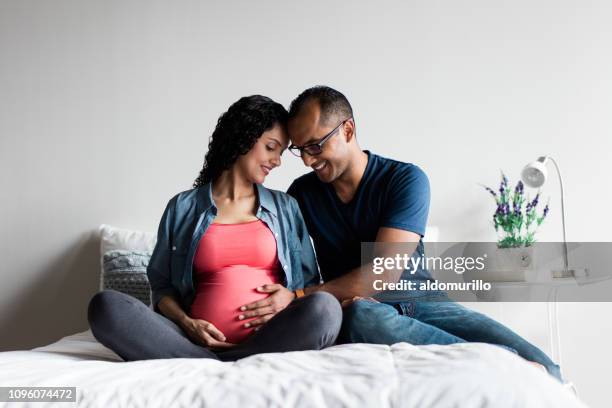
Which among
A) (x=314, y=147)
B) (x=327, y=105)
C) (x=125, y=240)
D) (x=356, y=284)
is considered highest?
(x=327, y=105)

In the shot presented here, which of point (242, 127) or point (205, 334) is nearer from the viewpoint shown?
point (205, 334)

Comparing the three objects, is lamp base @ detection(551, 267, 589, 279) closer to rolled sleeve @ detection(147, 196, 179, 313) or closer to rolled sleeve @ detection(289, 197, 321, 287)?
rolled sleeve @ detection(289, 197, 321, 287)

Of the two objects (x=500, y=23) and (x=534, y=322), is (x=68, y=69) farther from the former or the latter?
(x=534, y=322)

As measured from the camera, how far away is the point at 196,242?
2.01 m

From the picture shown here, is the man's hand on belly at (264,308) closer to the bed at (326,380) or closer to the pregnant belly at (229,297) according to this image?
the pregnant belly at (229,297)

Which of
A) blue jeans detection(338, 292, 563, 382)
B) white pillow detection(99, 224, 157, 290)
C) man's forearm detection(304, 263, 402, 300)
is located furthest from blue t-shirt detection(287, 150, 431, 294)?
white pillow detection(99, 224, 157, 290)

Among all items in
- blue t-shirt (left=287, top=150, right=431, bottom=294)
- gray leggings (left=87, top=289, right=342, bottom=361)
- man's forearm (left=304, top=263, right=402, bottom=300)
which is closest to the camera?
gray leggings (left=87, top=289, right=342, bottom=361)

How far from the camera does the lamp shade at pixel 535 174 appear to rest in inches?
99.0

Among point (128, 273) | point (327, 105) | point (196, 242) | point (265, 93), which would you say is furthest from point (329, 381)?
point (265, 93)

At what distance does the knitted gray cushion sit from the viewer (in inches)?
102

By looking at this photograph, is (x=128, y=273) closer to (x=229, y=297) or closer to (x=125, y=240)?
(x=125, y=240)

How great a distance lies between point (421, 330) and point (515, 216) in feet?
3.38

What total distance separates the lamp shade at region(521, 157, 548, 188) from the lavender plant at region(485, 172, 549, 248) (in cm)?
12

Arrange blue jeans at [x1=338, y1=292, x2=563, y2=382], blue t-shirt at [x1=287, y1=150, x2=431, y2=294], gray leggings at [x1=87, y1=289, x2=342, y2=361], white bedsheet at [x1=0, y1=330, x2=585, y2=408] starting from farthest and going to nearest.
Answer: blue t-shirt at [x1=287, y1=150, x2=431, y2=294], blue jeans at [x1=338, y1=292, x2=563, y2=382], gray leggings at [x1=87, y1=289, x2=342, y2=361], white bedsheet at [x1=0, y1=330, x2=585, y2=408]
